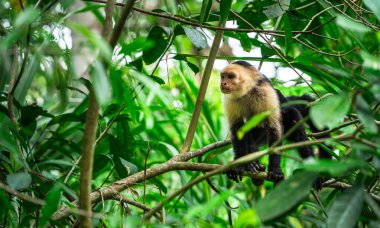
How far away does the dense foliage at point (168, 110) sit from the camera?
1088 millimetres

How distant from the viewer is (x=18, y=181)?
1.51 metres

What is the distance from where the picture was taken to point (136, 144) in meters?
2.74

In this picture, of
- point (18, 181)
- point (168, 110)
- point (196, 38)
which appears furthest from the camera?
point (168, 110)

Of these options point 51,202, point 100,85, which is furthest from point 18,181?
point 100,85

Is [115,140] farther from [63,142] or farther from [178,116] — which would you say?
[178,116]

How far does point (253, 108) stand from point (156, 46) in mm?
1011

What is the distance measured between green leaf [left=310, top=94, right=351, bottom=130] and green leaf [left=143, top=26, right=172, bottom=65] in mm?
1185

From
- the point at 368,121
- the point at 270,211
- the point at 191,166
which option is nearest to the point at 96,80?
the point at 270,211

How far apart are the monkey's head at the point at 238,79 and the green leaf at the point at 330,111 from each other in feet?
6.27

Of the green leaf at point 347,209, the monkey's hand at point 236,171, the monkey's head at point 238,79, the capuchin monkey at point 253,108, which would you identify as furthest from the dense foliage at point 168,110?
the monkey's head at point 238,79

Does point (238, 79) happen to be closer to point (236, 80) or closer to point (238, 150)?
point (236, 80)

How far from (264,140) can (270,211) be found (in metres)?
1.99

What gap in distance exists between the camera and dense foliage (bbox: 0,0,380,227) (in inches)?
42.8

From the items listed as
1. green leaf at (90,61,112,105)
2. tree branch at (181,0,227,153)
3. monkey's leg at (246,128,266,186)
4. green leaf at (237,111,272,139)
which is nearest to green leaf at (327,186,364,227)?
green leaf at (237,111,272,139)
